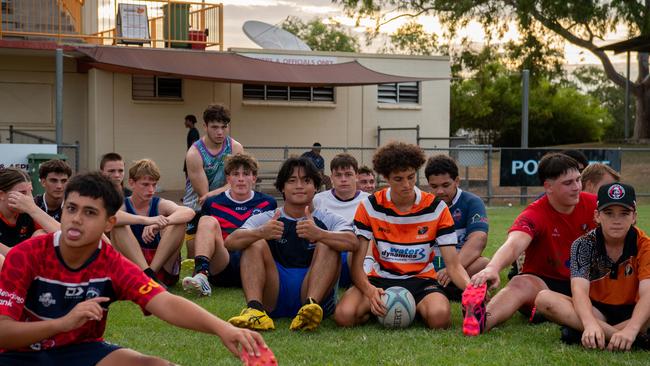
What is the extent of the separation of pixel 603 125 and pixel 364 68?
39.5 metres

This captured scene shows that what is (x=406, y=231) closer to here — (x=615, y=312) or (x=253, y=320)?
(x=253, y=320)

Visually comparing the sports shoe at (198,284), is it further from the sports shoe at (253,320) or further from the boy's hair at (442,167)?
the boy's hair at (442,167)

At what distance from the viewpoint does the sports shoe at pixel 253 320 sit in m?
6.52

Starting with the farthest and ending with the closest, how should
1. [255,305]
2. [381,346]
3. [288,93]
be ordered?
1. [288,93]
2. [255,305]
3. [381,346]

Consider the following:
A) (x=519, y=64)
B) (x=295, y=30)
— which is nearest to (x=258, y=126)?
(x=519, y=64)

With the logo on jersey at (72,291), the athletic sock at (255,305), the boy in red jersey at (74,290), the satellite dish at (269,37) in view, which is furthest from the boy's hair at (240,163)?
the satellite dish at (269,37)

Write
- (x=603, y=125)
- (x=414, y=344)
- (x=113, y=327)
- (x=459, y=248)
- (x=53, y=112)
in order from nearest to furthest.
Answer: (x=414, y=344)
(x=113, y=327)
(x=459, y=248)
(x=53, y=112)
(x=603, y=125)

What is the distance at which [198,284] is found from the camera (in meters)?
8.06

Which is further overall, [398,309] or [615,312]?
[398,309]

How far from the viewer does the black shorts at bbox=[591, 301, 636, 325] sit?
6137mm

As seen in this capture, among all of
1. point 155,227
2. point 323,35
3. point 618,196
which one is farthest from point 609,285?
point 323,35

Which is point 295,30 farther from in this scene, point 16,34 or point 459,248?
point 459,248

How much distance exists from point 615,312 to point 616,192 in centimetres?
89

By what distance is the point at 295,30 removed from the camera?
2977 inches
